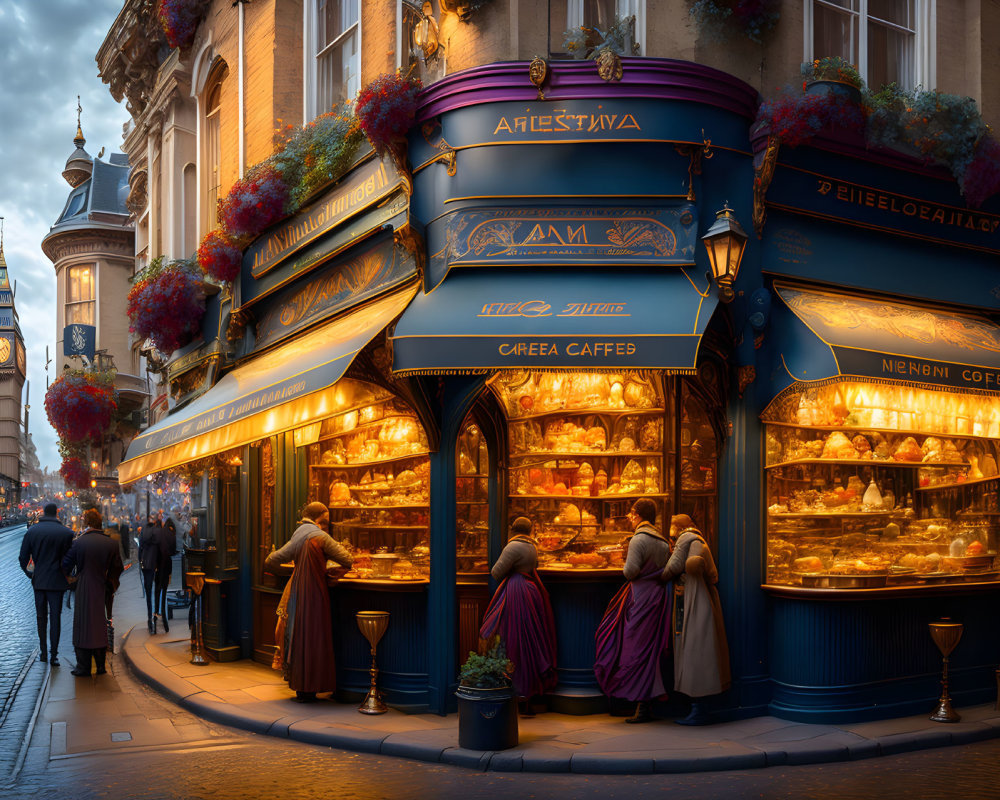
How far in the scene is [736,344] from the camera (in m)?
10.1

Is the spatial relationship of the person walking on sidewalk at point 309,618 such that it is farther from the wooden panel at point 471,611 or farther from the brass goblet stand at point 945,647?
the brass goblet stand at point 945,647

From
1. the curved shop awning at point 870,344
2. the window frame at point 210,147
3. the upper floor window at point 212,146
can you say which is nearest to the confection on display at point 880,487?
the curved shop awning at point 870,344

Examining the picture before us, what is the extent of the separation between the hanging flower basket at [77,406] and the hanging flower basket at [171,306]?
882 centimetres

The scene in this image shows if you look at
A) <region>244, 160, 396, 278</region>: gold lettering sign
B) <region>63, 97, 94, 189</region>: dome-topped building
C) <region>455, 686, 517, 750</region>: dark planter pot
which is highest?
<region>63, 97, 94, 189</region>: dome-topped building

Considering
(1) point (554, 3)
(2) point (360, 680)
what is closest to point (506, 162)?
(1) point (554, 3)

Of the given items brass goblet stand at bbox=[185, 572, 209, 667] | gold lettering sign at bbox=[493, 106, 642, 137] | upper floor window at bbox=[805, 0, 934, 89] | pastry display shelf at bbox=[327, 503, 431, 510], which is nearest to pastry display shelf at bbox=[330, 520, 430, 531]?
pastry display shelf at bbox=[327, 503, 431, 510]

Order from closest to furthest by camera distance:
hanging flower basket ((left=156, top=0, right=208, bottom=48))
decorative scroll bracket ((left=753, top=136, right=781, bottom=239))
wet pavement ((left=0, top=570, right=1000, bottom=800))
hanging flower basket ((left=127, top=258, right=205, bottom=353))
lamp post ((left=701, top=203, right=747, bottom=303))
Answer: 1. wet pavement ((left=0, top=570, right=1000, bottom=800))
2. lamp post ((left=701, top=203, right=747, bottom=303))
3. decorative scroll bracket ((left=753, top=136, right=781, bottom=239))
4. hanging flower basket ((left=127, top=258, right=205, bottom=353))
5. hanging flower basket ((left=156, top=0, right=208, bottom=48))

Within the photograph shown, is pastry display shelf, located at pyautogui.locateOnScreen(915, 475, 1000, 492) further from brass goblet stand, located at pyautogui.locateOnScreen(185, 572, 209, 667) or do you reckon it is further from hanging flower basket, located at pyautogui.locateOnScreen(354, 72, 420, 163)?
brass goblet stand, located at pyautogui.locateOnScreen(185, 572, 209, 667)

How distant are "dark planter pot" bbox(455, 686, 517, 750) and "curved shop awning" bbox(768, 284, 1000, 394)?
13.6ft

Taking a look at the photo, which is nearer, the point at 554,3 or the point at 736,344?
the point at 736,344

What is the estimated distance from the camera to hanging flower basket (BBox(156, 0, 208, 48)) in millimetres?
18547

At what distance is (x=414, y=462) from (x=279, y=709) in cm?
318

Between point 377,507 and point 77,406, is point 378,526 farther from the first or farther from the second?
point 77,406

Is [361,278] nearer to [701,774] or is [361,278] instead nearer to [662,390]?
[662,390]
